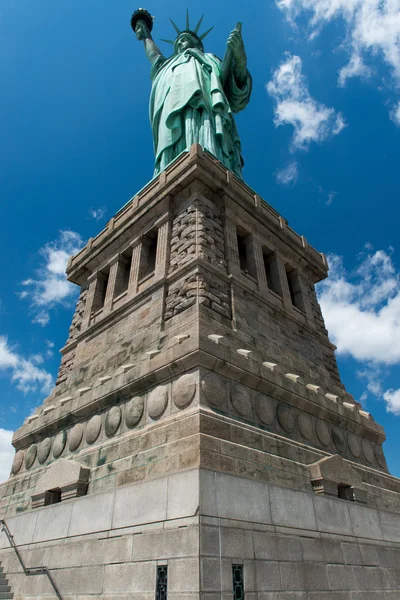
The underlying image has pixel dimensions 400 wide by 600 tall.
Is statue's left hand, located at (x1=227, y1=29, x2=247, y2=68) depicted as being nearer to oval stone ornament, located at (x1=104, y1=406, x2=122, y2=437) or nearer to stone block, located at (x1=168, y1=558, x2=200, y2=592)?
oval stone ornament, located at (x1=104, y1=406, x2=122, y2=437)

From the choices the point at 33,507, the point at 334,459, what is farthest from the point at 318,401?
the point at 33,507

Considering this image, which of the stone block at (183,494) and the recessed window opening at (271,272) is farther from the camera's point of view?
the recessed window opening at (271,272)

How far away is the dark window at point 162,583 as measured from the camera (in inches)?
238

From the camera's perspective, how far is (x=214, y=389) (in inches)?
330

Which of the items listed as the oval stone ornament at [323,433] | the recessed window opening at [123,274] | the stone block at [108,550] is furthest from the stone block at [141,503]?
the recessed window opening at [123,274]

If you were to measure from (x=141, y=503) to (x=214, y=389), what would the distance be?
97.5 inches

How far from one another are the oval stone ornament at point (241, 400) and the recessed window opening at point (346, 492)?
306 centimetres

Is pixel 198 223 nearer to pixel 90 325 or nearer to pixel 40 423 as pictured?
pixel 90 325

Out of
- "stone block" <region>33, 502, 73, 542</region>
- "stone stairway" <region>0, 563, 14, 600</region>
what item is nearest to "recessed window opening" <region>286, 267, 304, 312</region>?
"stone block" <region>33, 502, 73, 542</region>

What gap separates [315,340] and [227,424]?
7.96 meters

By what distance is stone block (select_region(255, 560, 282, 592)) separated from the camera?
6355 millimetres

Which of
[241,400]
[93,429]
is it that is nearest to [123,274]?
[93,429]

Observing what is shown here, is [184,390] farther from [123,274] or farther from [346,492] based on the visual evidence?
[123,274]

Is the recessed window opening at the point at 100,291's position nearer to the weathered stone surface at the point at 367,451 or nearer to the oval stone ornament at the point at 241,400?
the oval stone ornament at the point at 241,400
